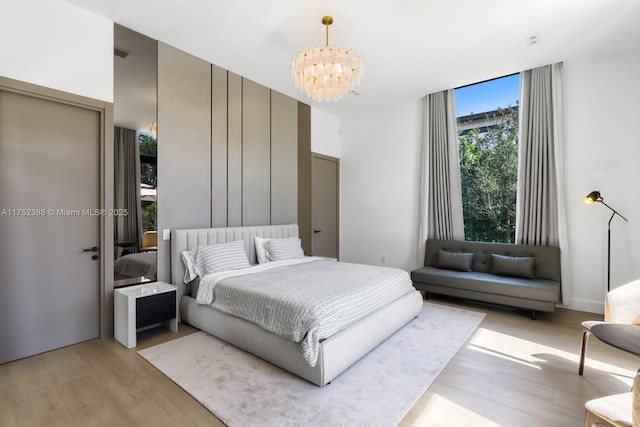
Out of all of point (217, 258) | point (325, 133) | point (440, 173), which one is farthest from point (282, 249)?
point (440, 173)

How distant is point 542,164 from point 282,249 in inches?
152

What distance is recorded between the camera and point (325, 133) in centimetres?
607

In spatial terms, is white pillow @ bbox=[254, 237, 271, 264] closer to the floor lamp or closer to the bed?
the bed

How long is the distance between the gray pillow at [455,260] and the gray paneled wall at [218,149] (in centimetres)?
257

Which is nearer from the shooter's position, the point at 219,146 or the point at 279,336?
the point at 279,336

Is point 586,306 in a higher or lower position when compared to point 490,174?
lower

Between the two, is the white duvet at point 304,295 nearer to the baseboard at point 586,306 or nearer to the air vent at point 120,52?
the baseboard at point 586,306

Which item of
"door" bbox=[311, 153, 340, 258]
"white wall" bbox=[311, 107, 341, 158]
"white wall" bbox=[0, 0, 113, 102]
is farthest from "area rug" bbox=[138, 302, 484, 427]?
"white wall" bbox=[311, 107, 341, 158]

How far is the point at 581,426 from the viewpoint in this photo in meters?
1.84

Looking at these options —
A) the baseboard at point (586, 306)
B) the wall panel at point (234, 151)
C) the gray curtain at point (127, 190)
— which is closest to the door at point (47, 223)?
the gray curtain at point (127, 190)

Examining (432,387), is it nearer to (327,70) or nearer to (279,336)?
(279,336)

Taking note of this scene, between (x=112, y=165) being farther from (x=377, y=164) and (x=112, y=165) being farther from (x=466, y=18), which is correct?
(x=377, y=164)

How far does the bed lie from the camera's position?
2.30 meters

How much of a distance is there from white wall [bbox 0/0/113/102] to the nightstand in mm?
2046
